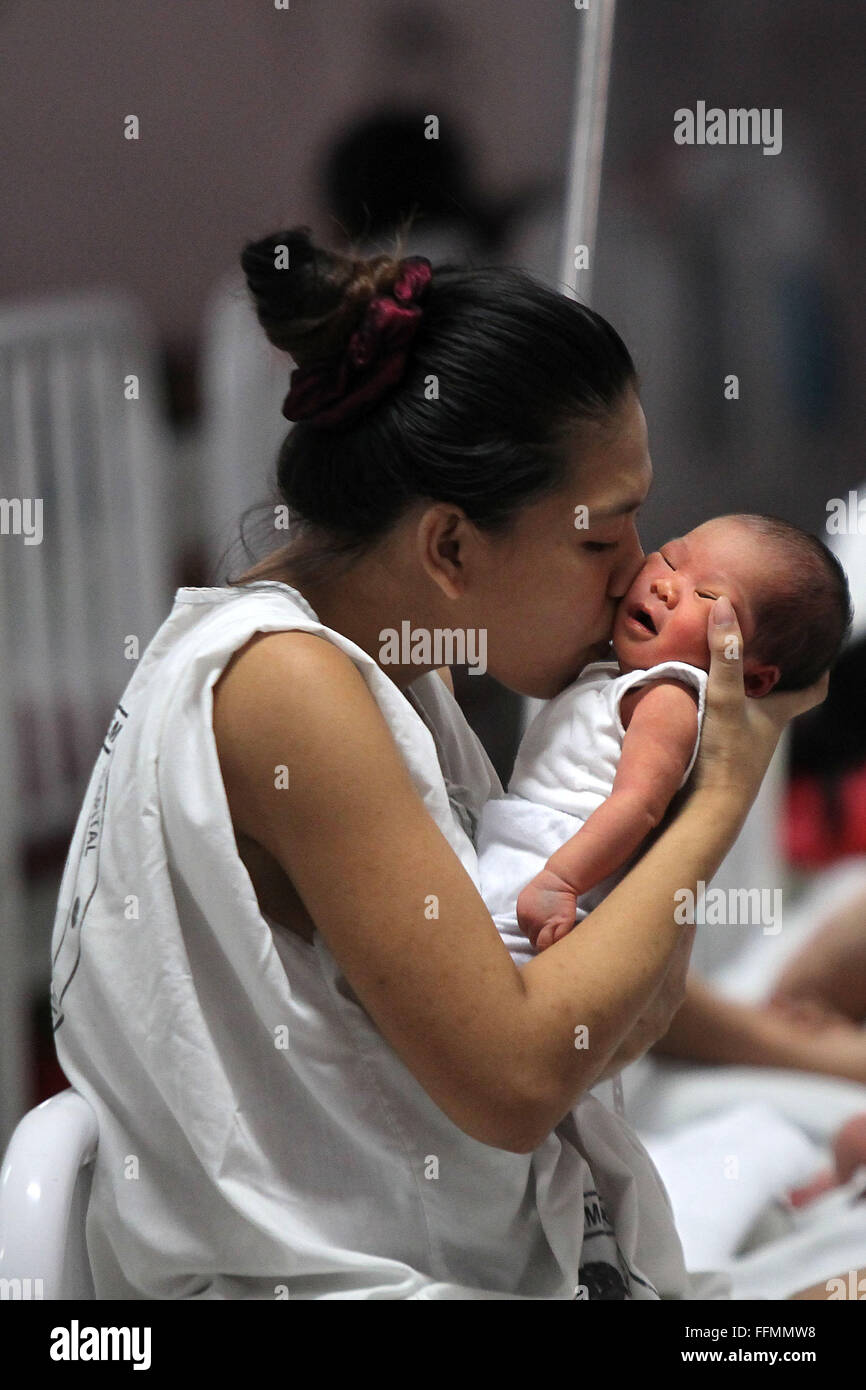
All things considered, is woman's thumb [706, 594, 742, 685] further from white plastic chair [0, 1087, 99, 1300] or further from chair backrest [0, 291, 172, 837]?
chair backrest [0, 291, 172, 837]

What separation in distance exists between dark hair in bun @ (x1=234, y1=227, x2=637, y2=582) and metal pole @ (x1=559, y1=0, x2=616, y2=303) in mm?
132

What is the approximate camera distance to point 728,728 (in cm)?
73

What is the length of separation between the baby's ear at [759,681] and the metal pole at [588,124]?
24 centimetres

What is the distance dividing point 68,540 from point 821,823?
99 cm

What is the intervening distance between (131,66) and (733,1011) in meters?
1.47

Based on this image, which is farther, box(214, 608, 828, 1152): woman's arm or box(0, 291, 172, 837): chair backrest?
box(0, 291, 172, 837): chair backrest

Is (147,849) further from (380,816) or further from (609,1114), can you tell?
(609,1114)

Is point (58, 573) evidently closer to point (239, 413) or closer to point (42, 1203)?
point (239, 413)

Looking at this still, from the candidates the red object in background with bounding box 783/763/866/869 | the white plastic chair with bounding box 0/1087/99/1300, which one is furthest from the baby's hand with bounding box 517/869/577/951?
the red object in background with bounding box 783/763/866/869

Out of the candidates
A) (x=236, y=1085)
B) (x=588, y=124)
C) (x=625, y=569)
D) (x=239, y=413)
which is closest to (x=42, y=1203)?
(x=236, y=1085)

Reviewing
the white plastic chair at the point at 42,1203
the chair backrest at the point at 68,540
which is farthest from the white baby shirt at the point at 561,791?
the chair backrest at the point at 68,540

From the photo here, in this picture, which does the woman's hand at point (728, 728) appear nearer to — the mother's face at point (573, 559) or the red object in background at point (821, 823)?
the mother's face at point (573, 559)

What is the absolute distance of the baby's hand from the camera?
26.8 inches

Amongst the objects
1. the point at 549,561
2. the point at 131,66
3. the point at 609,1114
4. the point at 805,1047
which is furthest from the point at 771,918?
the point at 131,66
